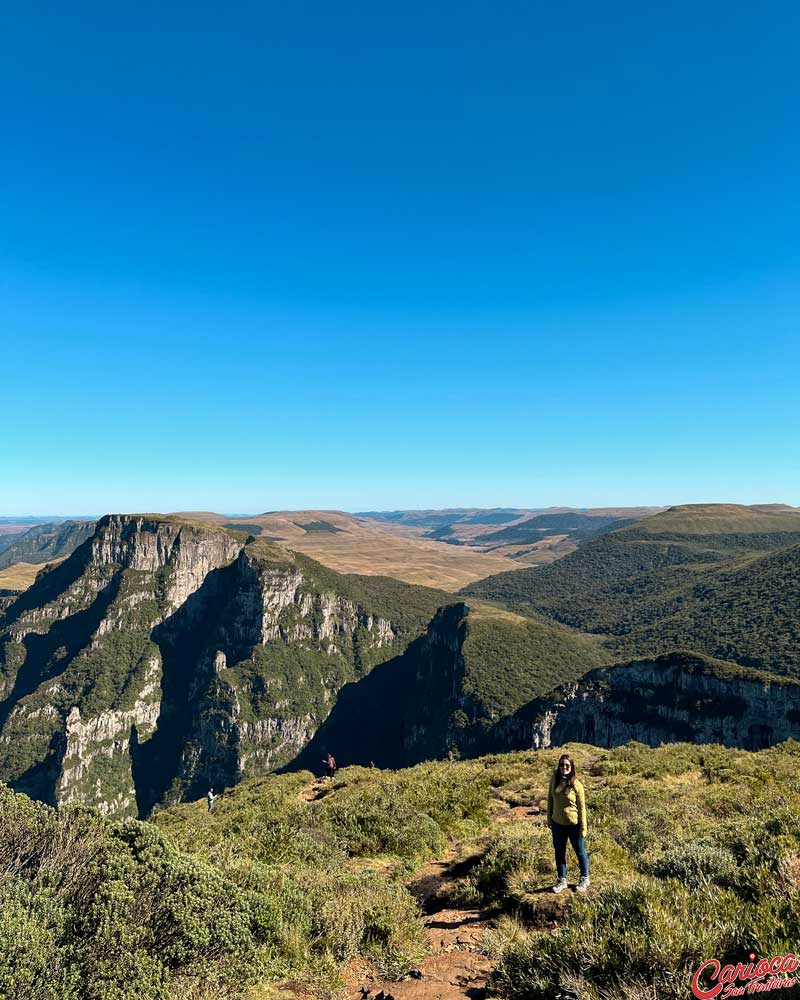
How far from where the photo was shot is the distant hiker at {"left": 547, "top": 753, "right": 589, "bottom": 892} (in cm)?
1008

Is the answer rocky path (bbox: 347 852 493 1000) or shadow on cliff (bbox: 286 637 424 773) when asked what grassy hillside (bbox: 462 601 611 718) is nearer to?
shadow on cliff (bbox: 286 637 424 773)

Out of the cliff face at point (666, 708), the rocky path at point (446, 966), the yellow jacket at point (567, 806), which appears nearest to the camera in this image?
the rocky path at point (446, 966)

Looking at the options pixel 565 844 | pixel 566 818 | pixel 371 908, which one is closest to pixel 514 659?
pixel 566 818

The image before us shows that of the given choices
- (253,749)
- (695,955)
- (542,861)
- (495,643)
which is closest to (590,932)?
(695,955)

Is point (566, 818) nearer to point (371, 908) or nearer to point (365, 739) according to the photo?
point (371, 908)

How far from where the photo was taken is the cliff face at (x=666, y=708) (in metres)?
85.8

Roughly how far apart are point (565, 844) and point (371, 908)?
4.38m

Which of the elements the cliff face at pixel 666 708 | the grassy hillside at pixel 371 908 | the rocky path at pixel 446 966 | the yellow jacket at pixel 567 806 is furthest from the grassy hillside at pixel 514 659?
the yellow jacket at pixel 567 806

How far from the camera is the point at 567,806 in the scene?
422 inches

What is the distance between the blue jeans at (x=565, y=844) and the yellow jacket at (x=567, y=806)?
9 centimetres

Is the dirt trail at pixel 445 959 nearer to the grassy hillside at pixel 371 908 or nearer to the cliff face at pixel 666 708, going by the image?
the grassy hillside at pixel 371 908

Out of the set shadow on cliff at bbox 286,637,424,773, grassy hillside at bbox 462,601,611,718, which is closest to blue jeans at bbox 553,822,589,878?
grassy hillside at bbox 462,601,611,718

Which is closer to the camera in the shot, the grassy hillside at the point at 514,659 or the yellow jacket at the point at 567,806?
the yellow jacket at the point at 567,806

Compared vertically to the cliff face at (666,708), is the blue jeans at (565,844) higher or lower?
higher
